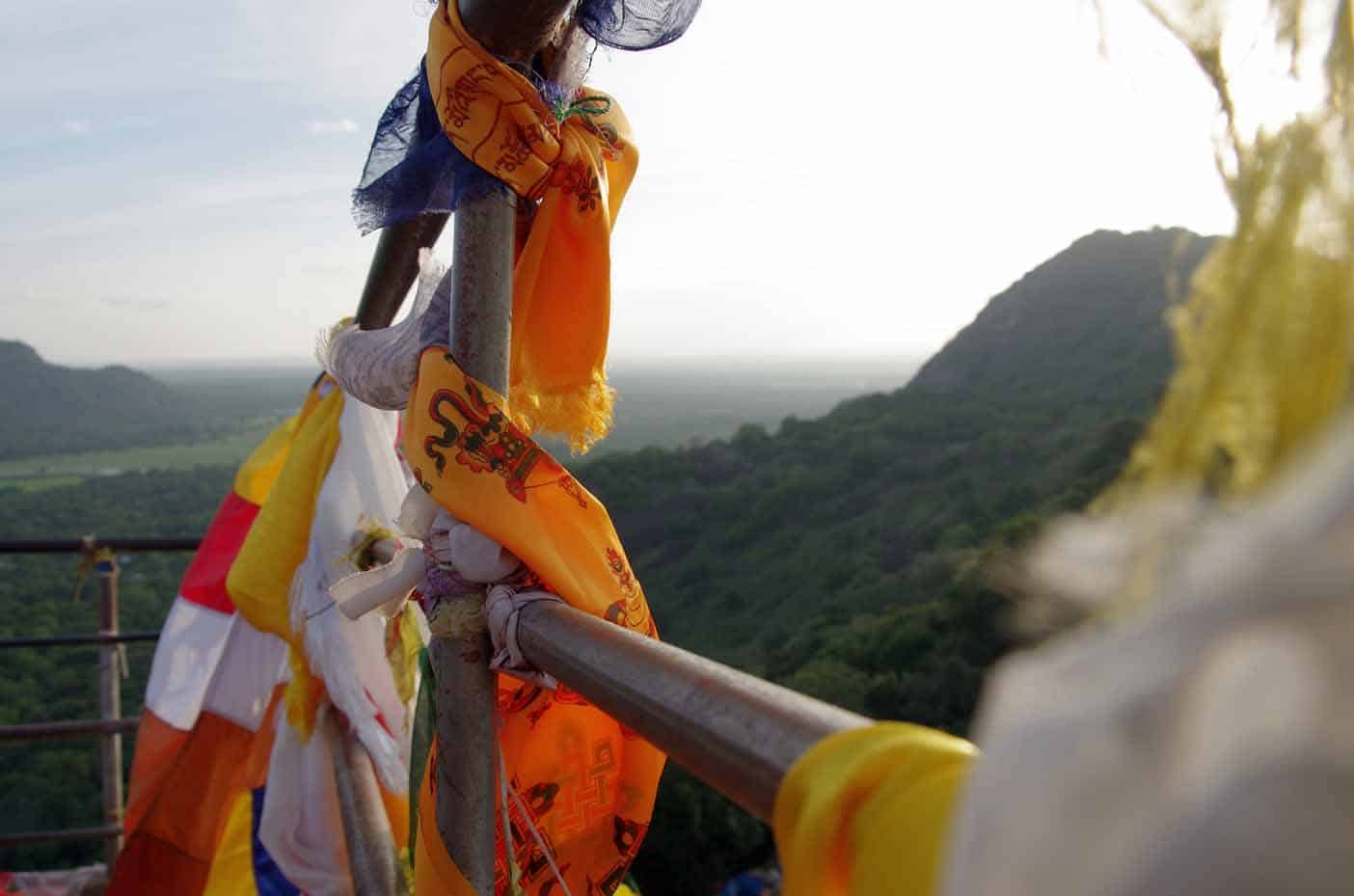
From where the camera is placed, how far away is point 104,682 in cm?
243

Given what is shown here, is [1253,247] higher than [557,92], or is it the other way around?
[557,92]

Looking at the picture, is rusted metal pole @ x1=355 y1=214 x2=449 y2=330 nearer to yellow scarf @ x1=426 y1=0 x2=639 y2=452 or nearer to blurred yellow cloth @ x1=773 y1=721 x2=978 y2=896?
yellow scarf @ x1=426 y1=0 x2=639 y2=452

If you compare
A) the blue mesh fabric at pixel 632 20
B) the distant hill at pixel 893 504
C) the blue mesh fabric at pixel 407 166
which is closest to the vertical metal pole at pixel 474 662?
the blue mesh fabric at pixel 407 166

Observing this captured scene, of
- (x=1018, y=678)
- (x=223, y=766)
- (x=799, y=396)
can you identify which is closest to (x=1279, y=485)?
(x=1018, y=678)

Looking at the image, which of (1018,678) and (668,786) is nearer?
(1018,678)

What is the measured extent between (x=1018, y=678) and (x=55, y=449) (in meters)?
32.5

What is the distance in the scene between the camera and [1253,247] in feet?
0.88

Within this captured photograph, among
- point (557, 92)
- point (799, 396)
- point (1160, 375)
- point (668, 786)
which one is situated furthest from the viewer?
point (799, 396)

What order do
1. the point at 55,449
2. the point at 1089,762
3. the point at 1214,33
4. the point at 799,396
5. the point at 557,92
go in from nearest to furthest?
the point at 1089,762 → the point at 1214,33 → the point at 557,92 → the point at 55,449 → the point at 799,396

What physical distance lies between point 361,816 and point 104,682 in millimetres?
1416

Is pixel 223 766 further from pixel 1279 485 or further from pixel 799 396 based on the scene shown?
pixel 799 396

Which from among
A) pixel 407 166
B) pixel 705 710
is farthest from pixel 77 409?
pixel 705 710

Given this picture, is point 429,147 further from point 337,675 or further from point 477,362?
point 337,675

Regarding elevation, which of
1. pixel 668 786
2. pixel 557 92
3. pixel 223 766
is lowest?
pixel 668 786
